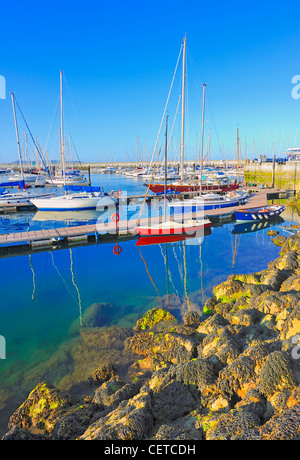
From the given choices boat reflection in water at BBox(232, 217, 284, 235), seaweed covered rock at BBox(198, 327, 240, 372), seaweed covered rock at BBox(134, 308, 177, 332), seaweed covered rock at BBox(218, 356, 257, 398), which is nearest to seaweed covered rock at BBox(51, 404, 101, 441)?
seaweed covered rock at BBox(218, 356, 257, 398)

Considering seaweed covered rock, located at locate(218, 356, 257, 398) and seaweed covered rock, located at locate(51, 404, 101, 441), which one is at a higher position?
seaweed covered rock, located at locate(218, 356, 257, 398)

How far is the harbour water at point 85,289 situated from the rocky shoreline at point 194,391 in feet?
4.03

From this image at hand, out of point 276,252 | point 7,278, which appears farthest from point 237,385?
point 276,252

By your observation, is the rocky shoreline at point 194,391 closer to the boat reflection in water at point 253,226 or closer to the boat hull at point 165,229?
the boat hull at point 165,229

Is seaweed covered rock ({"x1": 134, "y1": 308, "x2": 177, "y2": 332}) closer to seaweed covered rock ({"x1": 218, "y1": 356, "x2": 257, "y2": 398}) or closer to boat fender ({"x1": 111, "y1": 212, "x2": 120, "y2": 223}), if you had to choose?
seaweed covered rock ({"x1": 218, "y1": 356, "x2": 257, "y2": 398})

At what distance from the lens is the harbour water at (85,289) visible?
8828 millimetres

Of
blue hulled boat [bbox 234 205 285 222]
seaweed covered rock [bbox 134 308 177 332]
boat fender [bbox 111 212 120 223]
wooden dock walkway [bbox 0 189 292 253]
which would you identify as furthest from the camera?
blue hulled boat [bbox 234 205 285 222]

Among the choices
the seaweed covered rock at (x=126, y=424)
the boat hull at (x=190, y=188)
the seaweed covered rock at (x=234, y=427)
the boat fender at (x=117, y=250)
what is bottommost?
the boat fender at (x=117, y=250)

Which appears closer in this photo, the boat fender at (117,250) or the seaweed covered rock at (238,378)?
the seaweed covered rock at (238,378)

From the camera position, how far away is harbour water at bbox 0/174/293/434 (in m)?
8.83

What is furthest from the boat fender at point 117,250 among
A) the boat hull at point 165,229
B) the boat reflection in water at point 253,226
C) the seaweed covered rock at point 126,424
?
the seaweed covered rock at point 126,424

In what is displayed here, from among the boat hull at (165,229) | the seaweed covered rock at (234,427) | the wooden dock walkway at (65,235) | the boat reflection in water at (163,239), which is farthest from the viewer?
the boat reflection in water at (163,239)

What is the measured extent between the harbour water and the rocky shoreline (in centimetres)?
123
